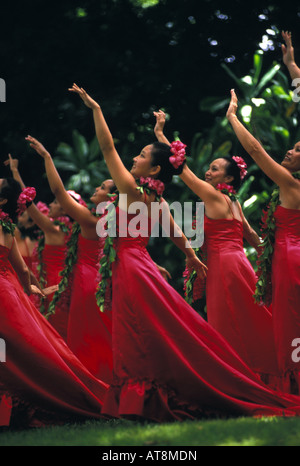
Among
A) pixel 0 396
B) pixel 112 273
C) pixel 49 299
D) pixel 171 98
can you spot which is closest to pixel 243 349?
pixel 112 273

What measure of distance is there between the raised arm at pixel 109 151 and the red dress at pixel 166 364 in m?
0.51

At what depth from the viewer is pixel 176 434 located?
14.2 ft

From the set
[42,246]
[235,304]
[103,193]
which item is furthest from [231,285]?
[42,246]

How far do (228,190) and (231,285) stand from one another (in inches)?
37.3

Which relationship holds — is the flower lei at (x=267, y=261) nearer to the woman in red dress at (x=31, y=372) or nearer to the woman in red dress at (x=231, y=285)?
the woman in red dress at (x=231, y=285)

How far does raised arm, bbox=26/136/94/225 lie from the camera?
6012 mm

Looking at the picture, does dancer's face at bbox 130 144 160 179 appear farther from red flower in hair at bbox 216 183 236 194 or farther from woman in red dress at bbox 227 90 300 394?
red flower in hair at bbox 216 183 236 194

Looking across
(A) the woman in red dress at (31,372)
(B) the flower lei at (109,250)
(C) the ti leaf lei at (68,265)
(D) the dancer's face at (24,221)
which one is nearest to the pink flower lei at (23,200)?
(A) the woman in red dress at (31,372)

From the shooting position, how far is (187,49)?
1302 centimetres

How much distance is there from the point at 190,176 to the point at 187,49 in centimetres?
726

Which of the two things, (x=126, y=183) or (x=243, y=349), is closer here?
(x=126, y=183)

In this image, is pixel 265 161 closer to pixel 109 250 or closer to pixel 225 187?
pixel 225 187

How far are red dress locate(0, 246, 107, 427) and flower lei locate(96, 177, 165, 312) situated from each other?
1.77 feet

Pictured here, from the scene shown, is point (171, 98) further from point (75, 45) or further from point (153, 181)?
point (153, 181)
